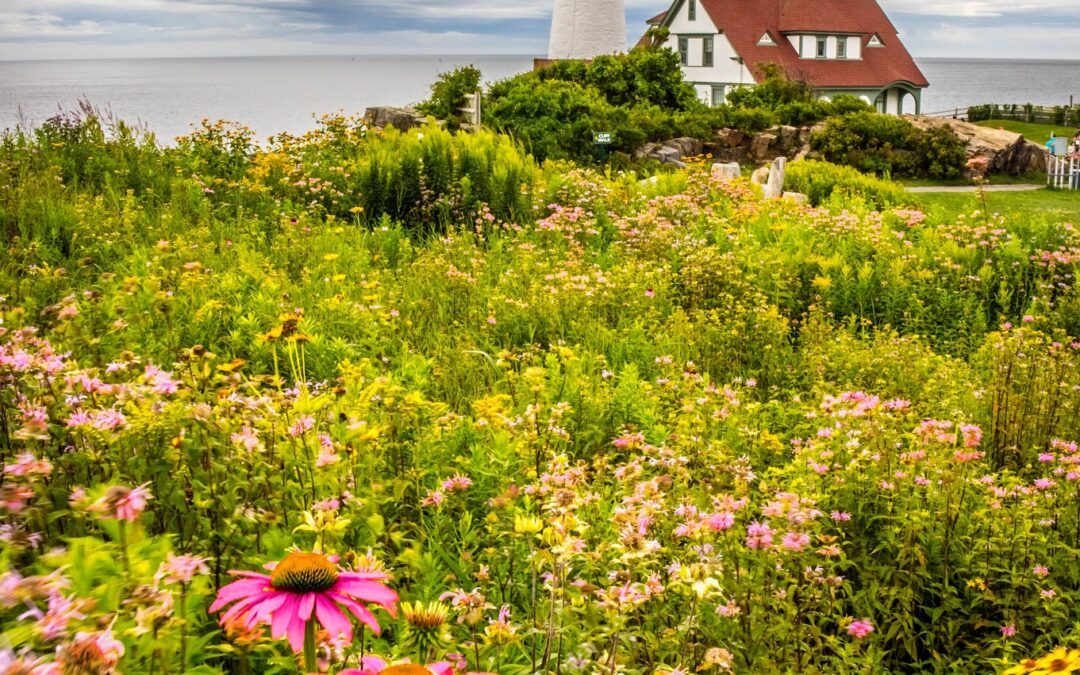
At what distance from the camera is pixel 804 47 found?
40.7 meters

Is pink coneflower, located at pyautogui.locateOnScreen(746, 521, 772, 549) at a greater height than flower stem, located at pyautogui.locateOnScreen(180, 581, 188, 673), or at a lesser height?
lesser

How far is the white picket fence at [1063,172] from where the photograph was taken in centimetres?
1988

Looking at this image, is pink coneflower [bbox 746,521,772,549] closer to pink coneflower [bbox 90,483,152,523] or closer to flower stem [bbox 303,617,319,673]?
flower stem [bbox 303,617,319,673]

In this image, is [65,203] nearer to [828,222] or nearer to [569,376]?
[569,376]

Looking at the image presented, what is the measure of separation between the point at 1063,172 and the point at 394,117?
15036mm

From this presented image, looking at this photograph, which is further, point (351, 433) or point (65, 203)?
point (65, 203)

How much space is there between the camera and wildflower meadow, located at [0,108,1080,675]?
1901mm

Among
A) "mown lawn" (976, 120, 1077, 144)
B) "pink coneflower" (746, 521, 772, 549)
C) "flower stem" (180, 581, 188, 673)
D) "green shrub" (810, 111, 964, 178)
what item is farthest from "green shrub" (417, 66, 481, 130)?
"mown lawn" (976, 120, 1077, 144)

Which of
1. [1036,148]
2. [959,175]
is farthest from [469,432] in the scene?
[1036,148]

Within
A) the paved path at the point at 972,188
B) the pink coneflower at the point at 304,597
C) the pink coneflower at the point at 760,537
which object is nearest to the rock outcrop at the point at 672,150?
the paved path at the point at 972,188

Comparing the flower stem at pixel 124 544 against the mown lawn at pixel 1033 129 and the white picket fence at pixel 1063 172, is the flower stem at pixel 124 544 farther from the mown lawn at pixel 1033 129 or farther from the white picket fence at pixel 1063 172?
the mown lawn at pixel 1033 129

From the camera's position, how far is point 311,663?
126 cm

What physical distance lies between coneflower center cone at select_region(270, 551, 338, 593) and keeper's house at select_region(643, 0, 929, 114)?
4042 cm

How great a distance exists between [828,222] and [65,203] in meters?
7.45
